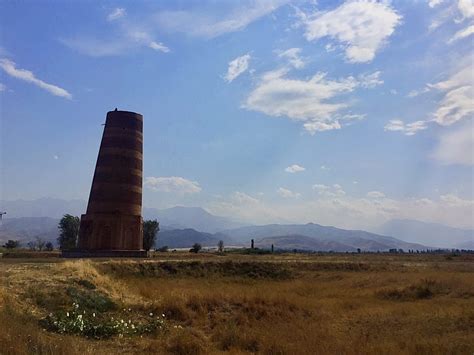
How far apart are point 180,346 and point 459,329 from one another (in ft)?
30.6

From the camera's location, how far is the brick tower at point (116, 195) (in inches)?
1746

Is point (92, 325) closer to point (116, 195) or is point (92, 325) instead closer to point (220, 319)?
point (220, 319)

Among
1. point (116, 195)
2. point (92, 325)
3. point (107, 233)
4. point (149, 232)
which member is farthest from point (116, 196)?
point (149, 232)

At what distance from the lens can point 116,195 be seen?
45438 millimetres

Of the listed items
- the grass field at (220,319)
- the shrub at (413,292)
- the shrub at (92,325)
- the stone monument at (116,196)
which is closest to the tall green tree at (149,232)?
the stone monument at (116,196)

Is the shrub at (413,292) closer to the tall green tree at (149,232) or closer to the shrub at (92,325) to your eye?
the shrub at (92,325)

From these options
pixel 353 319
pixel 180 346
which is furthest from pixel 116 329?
pixel 353 319

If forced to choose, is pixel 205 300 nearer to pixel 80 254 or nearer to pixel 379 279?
pixel 379 279

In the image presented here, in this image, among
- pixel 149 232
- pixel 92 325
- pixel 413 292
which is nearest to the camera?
pixel 92 325

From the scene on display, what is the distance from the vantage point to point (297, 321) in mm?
17328

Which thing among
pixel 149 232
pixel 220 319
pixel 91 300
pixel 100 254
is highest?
pixel 149 232

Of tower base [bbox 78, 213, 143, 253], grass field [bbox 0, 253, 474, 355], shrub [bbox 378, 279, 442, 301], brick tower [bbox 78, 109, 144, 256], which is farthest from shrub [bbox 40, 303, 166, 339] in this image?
tower base [bbox 78, 213, 143, 253]

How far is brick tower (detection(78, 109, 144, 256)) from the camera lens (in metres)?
44.3

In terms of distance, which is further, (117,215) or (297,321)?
(117,215)
